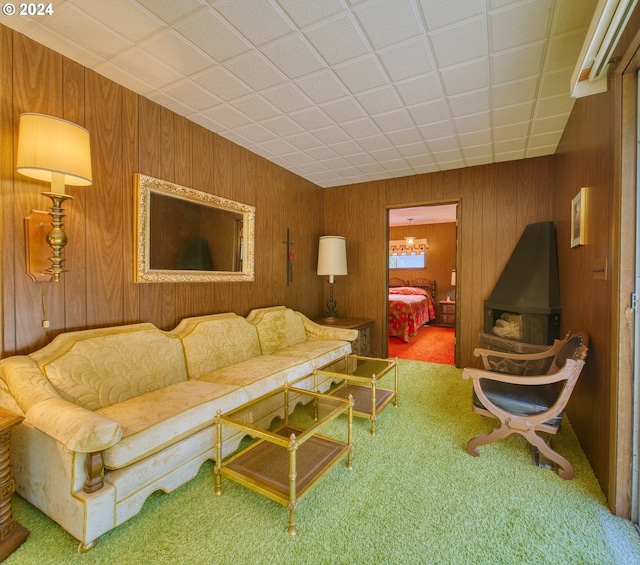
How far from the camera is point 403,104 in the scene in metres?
2.54

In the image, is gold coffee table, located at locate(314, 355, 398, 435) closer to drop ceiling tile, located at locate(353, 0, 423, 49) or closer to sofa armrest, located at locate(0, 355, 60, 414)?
sofa armrest, located at locate(0, 355, 60, 414)

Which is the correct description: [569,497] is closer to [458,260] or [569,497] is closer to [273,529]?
[273,529]

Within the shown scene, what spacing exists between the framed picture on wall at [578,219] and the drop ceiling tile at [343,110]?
1.83 meters

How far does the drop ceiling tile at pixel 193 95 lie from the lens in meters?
2.30

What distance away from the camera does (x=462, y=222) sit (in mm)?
4035

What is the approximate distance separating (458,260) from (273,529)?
144 inches

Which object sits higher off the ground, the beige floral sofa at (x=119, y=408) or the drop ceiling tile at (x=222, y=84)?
the drop ceiling tile at (x=222, y=84)

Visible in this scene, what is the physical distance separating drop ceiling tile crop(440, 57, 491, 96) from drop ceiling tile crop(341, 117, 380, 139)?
739 mm

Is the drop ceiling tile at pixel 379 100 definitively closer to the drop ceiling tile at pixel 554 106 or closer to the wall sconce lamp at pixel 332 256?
the drop ceiling tile at pixel 554 106

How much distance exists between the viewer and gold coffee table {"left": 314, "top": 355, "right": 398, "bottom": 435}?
2.40 meters

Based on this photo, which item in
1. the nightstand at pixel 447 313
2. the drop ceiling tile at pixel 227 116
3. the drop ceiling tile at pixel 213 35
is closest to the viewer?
the drop ceiling tile at pixel 213 35

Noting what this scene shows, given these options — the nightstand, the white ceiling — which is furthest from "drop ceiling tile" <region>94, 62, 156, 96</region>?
the nightstand

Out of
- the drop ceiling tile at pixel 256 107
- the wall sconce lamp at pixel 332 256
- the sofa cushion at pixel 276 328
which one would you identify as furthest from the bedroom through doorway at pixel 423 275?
the drop ceiling tile at pixel 256 107

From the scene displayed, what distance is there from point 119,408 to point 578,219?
3413mm
